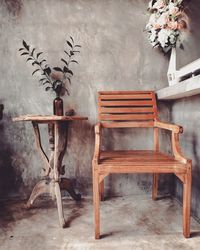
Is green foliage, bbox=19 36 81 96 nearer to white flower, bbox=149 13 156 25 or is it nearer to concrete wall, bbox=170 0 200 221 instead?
white flower, bbox=149 13 156 25

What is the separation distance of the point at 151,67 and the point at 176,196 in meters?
1.36

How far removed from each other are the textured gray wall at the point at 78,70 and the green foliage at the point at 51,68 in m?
0.06

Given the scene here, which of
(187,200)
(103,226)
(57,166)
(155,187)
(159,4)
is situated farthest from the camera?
(155,187)

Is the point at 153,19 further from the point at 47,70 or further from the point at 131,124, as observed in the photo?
the point at 47,70

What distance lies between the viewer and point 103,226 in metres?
1.94

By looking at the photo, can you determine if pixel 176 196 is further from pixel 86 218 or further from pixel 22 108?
pixel 22 108

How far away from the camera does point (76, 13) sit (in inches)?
101

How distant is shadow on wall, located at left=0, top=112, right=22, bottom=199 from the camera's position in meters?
2.54

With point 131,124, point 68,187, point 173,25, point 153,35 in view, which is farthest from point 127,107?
point 68,187

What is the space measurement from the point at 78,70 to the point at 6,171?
1.27 m

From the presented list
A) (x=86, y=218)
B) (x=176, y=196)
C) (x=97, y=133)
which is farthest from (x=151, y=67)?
(x=86, y=218)

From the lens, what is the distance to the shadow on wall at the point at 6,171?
2539mm

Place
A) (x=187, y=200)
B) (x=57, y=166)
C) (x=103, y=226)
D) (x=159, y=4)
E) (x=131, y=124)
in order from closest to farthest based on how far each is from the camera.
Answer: (x=187, y=200)
(x=103, y=226)
(x=57, y=166)
(x=159, y=4)
(x=131, y=124)

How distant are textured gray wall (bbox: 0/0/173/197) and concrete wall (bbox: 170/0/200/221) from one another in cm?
23
